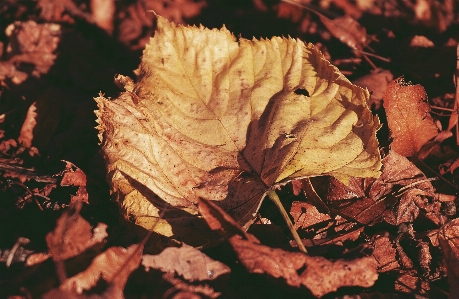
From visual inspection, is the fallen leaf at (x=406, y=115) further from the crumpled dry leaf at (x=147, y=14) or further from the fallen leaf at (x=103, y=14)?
the fallen leaf at (x=103, y=14)

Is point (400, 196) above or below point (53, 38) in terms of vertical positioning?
above

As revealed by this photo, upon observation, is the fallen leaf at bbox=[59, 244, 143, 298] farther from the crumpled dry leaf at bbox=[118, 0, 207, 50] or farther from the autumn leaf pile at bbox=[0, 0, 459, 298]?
the crumpled dry leaf at bbox=[118, 0, 207, 50]

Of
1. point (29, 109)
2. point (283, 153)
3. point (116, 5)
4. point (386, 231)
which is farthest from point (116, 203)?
point (116, 5)

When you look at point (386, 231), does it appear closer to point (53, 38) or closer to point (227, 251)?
point (227, 251)

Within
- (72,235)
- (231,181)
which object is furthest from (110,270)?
(231,181)

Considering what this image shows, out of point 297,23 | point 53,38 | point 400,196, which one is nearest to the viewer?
point 400,196

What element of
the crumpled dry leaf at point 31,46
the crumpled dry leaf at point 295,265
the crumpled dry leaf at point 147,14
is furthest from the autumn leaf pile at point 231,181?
the crumpled dry leaf at point 147,14

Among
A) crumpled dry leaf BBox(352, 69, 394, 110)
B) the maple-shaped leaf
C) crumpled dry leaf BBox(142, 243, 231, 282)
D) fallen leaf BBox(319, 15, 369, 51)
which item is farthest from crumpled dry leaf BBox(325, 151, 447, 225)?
fallen leaf BBox(319, 15, 369, 51)
